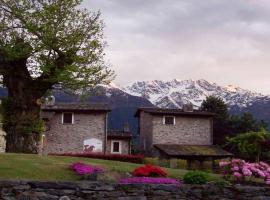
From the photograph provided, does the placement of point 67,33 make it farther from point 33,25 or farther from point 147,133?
point 147,133

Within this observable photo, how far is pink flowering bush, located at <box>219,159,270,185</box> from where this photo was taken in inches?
888

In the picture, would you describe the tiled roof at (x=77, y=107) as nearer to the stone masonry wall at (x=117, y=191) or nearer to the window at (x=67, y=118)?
the window at (x=67, y=118)

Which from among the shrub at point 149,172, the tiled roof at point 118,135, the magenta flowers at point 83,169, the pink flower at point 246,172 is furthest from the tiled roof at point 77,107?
the pink flower at point 246,172

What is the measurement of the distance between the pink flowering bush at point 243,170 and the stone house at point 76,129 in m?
33.9

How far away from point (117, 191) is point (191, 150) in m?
39.9

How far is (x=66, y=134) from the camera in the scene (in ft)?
186

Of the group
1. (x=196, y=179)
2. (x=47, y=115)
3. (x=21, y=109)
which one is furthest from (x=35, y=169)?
(x=47, y=115)

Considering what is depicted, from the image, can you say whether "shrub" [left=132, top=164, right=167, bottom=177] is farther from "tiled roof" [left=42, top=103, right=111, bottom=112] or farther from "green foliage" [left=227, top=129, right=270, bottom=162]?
"tiled roof" [left=42, top=103, right=111, bottom=112]

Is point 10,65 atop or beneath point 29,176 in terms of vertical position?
atop

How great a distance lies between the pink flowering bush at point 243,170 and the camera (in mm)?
22547

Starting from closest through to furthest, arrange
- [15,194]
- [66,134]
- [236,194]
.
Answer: [15,194] → [236,194] → [66,134]

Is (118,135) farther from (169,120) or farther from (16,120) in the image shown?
(16,120)

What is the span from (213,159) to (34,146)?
2925 cm

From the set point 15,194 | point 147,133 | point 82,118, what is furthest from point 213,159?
point 15,194
